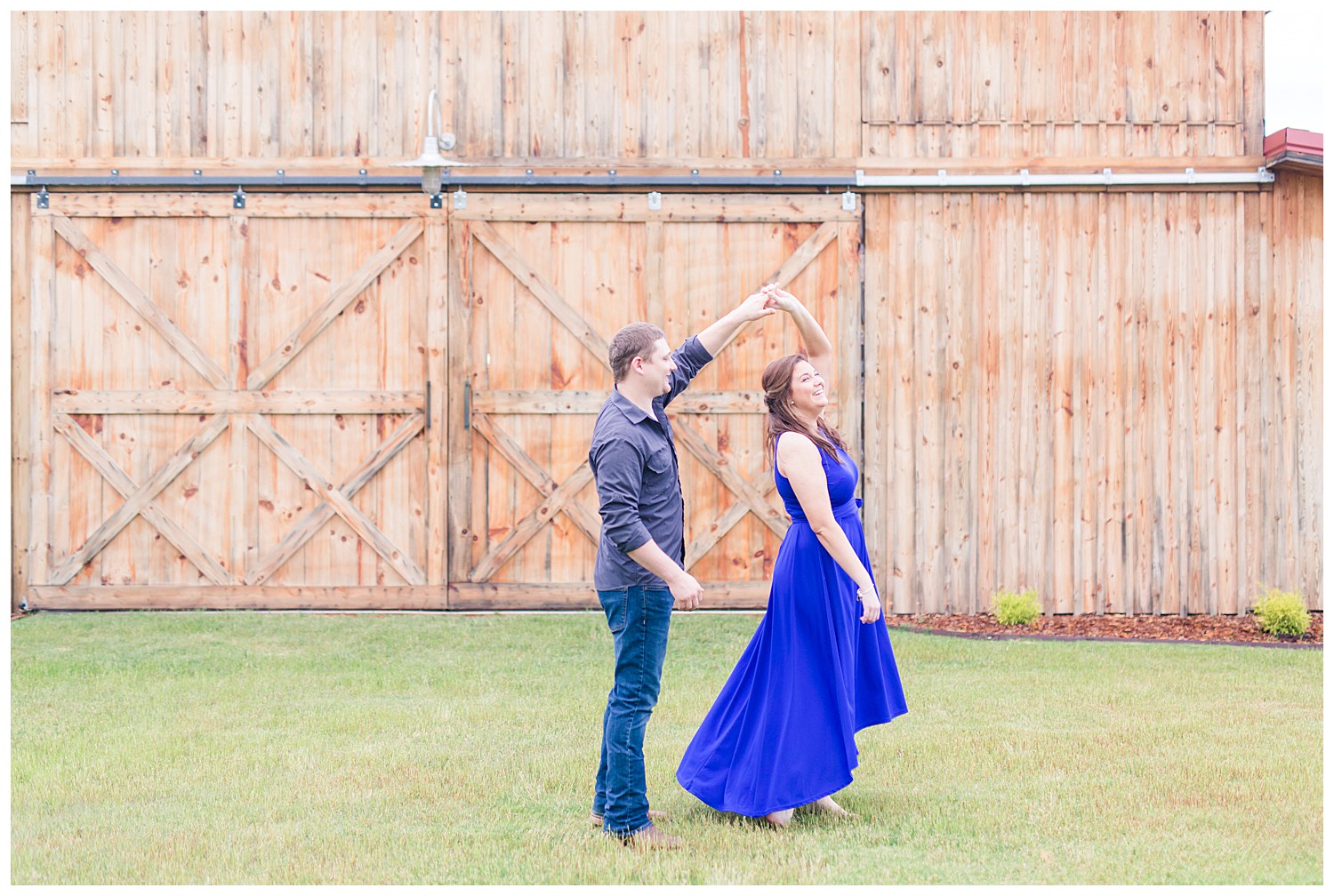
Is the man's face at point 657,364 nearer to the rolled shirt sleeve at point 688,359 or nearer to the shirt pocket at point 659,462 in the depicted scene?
the shirt pocket at point 659,462

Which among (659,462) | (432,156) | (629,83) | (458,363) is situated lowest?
(659,462)

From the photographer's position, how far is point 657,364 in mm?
4102

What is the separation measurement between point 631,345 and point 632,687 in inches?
44.9

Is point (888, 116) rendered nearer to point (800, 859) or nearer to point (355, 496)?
point (355, 496)

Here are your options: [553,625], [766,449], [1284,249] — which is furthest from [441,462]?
[1284,249]

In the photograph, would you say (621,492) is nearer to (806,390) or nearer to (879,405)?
(806,390)

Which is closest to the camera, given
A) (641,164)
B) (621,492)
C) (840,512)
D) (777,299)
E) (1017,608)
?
(621,492)

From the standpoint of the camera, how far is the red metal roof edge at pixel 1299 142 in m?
8.61

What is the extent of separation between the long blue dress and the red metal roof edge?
5976 mm

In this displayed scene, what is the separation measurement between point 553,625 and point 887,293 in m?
3.49

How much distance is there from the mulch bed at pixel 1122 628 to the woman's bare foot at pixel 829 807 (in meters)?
4.01

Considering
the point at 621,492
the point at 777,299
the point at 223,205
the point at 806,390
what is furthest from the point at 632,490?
the point at 223,205

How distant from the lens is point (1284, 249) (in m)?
9.09

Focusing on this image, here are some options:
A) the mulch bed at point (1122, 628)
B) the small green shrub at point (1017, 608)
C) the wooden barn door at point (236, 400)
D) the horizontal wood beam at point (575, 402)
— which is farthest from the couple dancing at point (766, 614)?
the wooden barn door at point (236, 400)
